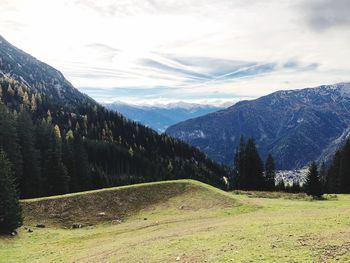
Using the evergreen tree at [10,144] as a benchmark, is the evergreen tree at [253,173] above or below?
below

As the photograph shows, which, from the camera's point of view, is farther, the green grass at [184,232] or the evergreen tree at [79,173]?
the evergreen tree at [79,173]

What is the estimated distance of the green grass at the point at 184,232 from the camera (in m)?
24.0

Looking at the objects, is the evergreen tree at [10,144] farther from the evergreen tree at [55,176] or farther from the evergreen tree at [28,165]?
the evergreen tree at [55,176]

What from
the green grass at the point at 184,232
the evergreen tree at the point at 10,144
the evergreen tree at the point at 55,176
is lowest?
the green grass at the point at 184,232

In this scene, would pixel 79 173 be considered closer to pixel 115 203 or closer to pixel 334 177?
pixel 115 203

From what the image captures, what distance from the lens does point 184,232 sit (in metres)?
35.6

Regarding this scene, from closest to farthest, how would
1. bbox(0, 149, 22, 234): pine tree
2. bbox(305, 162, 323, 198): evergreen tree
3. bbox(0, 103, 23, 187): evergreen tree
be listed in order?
bbox(0, 149, 22, 234): pine tree < bbox(305, 162, 323, 198): evergreen tree < bbox(0, 103, 23, 187): evergreen tree

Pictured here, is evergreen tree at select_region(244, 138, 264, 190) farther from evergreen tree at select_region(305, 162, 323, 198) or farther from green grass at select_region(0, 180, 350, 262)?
green grass at select_region(0, 180, 350, 262)

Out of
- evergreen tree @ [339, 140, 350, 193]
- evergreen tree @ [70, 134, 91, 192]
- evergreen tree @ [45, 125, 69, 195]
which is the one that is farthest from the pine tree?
evergreen tree @ [339, 140, 350, 193]

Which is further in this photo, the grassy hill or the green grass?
the grassy hill

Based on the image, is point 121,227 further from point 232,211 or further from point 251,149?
point 251,149

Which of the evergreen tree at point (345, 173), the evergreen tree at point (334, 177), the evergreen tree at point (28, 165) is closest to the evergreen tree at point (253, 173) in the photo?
the evergreen tree at point (345, 173)

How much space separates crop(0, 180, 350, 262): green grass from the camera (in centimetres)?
2405

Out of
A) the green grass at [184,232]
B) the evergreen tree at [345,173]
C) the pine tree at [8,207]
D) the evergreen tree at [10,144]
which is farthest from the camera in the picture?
the evergreen tree at [345,173]
